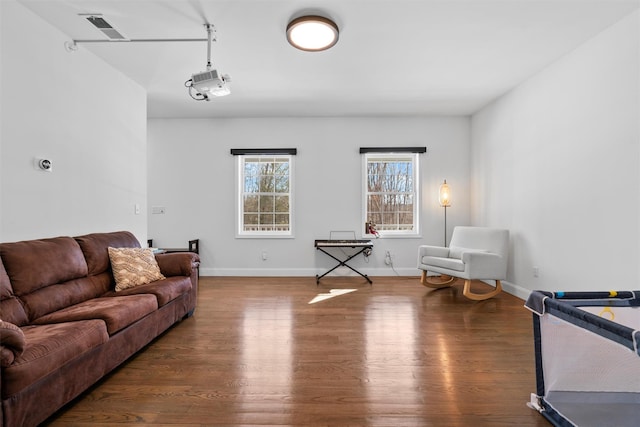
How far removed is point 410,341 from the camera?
2521mm

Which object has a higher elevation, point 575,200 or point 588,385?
point 575,200

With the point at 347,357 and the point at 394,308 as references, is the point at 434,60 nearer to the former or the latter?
the point at 394,308

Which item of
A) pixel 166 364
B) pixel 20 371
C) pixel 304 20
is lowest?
pixel 166 364

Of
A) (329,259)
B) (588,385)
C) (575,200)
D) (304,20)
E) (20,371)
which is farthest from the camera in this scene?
(329,259)

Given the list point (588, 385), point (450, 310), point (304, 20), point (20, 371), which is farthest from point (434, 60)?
point (20, 371)

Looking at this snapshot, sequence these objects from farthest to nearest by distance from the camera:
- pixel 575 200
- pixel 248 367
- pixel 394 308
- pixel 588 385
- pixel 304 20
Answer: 1. pixel 394 308
2. pixel 575 200
3. pixel 304 20
4. pixel 248 367
5. pixel 588 385

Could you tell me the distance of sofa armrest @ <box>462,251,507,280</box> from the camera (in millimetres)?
3613

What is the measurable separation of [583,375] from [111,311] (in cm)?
282

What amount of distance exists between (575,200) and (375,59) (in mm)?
2402

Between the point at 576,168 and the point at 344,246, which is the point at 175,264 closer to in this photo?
the point at 344,246

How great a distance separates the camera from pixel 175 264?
121 inches

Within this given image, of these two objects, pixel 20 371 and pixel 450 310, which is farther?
pixel 450 310

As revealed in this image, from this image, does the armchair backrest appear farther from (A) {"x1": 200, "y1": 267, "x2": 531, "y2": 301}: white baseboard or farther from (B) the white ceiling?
(B) the white ceiling

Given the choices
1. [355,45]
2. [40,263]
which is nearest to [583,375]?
[355,45]
